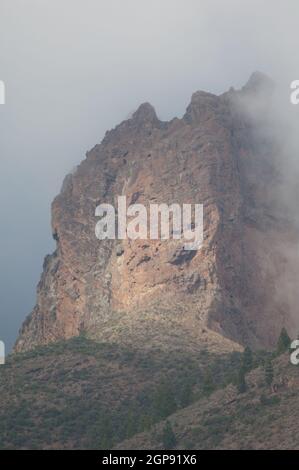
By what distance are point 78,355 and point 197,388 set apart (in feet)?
48.4

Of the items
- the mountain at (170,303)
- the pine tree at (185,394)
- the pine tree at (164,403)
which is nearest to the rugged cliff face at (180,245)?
the mountain at (170,303)

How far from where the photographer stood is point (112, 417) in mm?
100375

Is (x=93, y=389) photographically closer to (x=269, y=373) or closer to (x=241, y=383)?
(x=241, y=383)

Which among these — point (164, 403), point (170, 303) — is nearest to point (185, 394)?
point (164, 403)

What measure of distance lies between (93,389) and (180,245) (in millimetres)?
25951

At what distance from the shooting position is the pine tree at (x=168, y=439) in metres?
85.4

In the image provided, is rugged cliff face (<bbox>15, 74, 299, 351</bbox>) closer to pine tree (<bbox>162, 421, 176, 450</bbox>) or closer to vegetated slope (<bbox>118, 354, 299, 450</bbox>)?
vegetated slope (<bbox>118, 354, 299, 450</bbox>)

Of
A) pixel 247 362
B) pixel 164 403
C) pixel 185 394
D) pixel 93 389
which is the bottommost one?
pixel 164 403

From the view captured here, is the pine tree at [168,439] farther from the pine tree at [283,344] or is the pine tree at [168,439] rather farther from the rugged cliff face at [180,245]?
the rugged cliff face at [180,245]

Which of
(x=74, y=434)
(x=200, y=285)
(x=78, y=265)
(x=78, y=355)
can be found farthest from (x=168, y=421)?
(x=78, y=265)

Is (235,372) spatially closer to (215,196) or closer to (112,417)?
(112,417)

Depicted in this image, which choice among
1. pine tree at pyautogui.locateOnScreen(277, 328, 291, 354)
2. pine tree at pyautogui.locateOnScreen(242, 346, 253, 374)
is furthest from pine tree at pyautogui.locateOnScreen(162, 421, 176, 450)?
pine tree at pyautogui.locateOnScreen(277, 328, 291, 354)

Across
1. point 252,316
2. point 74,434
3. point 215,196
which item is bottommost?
point 74,434

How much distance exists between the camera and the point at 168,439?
8581 cm
